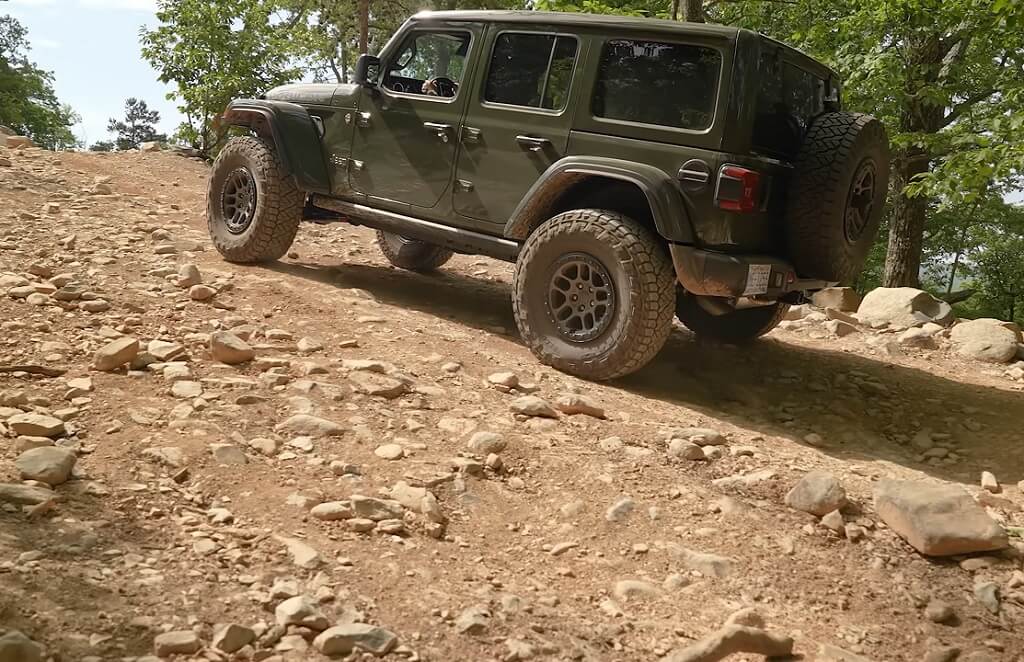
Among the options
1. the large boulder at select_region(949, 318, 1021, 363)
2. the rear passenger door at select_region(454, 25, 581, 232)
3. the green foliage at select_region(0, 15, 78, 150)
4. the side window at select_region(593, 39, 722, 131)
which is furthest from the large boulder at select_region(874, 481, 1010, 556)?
the green foliage at select_region(0, 15, 78, 150)

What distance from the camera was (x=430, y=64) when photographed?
5.71m

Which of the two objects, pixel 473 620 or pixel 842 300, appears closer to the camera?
pixel 473 620

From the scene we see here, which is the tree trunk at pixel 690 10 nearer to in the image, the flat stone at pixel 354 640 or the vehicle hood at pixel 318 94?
the vehicle hood at pixel 318 94

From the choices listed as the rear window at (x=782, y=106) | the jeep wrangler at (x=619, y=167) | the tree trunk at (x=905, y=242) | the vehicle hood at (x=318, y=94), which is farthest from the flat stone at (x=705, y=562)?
the tree trunk at (x=905, y=242)

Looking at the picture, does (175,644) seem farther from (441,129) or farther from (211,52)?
(211,52)

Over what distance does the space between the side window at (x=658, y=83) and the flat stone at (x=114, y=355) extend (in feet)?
9.02

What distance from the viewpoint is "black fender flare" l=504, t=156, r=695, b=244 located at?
4.42 m

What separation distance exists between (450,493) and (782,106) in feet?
9.58

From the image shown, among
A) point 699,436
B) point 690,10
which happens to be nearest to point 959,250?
point 690,10

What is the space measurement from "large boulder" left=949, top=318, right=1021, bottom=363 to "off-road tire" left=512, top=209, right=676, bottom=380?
113 inches

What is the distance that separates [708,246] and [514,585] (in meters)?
2.39

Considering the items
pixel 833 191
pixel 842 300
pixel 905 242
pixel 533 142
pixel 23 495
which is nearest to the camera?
pixel 23 495

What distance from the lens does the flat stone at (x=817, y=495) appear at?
3316 millimetres

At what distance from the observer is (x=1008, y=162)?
6.66 meters
